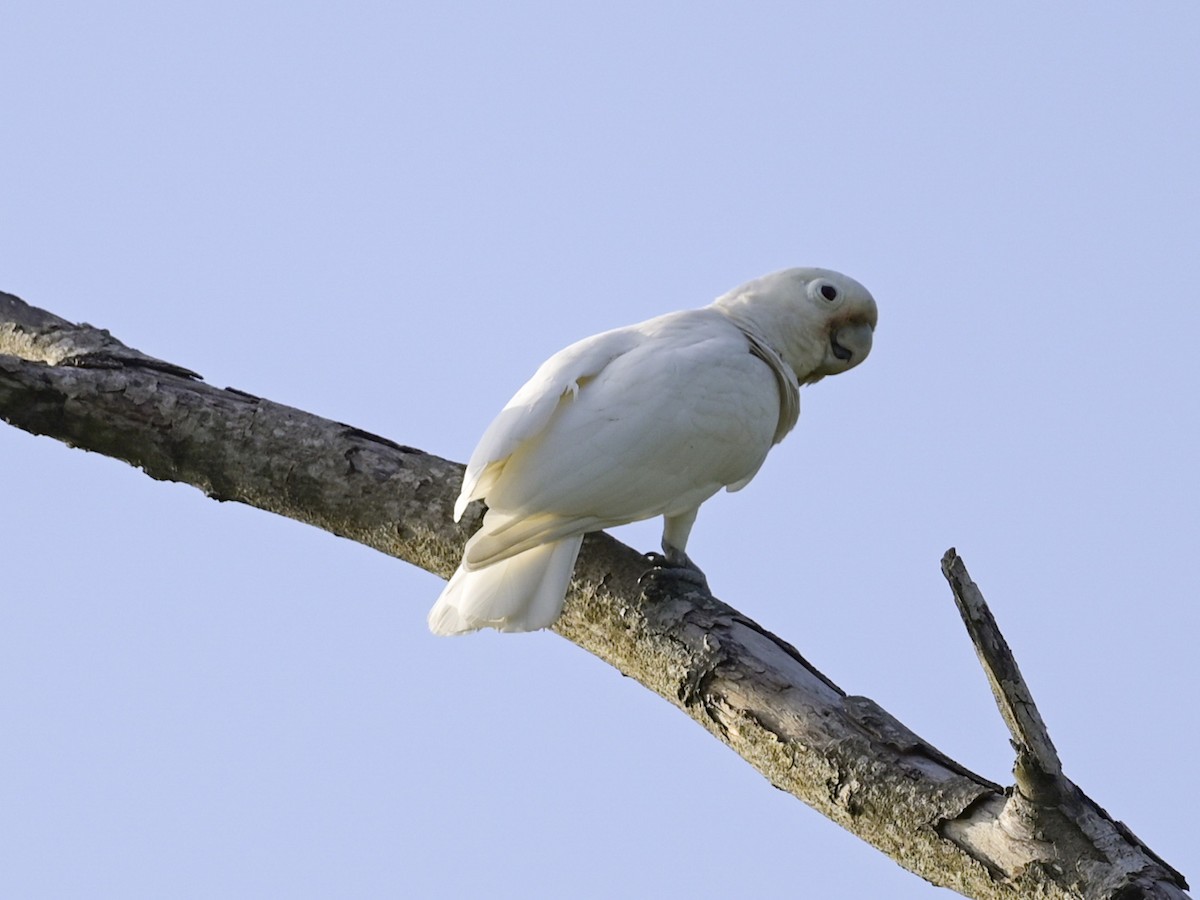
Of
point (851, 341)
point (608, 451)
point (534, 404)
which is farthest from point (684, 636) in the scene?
point (851, 341)

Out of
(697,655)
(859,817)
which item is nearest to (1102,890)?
(859,817)

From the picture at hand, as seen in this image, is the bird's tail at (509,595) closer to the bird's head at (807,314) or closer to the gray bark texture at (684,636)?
the gray bark texture at (684,636)

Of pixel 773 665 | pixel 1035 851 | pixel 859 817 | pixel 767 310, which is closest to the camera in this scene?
pixel 1035 851

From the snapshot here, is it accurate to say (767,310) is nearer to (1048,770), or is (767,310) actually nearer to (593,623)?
(593,623)

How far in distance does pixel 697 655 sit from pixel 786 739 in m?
0.45

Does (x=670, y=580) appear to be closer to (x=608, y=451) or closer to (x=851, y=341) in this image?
(x=608, y=451)

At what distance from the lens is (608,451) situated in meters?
4.69

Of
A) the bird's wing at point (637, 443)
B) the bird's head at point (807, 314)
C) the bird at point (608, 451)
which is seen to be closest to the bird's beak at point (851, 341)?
the bird's head at point (807, 314)

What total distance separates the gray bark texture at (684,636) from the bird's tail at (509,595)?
264 mm

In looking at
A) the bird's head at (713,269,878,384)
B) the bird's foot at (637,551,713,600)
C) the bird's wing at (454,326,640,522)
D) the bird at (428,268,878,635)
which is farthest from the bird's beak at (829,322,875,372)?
the bird's foot at (637,551,713,600)

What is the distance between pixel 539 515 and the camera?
15.0 ft

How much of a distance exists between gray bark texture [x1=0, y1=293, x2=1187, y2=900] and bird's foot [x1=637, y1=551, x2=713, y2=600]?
19 millimetres

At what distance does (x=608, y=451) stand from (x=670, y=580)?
47 centimetres

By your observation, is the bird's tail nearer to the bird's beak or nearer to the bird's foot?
the bird's foot
